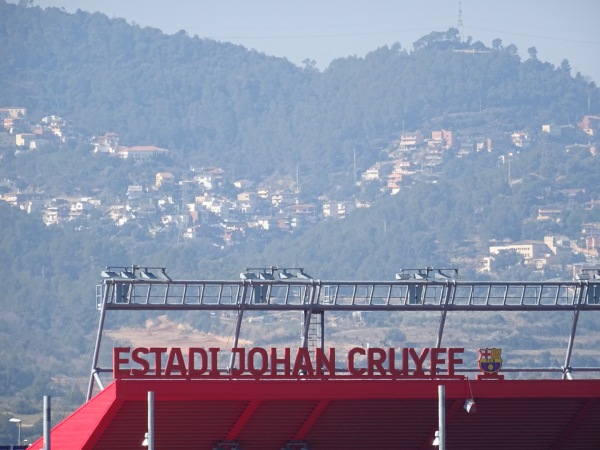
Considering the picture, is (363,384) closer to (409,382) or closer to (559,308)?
(409,382)

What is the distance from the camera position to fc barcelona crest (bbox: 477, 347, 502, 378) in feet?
205

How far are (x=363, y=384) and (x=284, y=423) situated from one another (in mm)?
3107

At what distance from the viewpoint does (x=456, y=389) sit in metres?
59.7

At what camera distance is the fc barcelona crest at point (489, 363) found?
62375mm

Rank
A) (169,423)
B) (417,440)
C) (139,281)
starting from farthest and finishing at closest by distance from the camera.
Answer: (139,281) < (417,440) < (169,423)

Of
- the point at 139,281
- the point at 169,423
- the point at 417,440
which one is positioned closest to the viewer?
the point at 169,423

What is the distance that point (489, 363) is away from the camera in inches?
A: 2463

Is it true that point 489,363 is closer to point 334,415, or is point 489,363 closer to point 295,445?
point 334,415

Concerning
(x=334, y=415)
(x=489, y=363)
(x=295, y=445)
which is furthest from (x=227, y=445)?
(x=489, y=363)

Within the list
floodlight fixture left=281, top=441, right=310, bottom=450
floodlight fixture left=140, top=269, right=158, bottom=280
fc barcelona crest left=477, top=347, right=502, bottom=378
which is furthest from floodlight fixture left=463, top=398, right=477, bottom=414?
floodlight fixture left=140, top=269, right=158, bottom=280

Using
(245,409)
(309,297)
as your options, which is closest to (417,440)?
(245,409)

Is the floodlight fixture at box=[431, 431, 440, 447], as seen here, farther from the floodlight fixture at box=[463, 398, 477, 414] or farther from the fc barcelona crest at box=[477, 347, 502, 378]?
the fc barcelona crest at box=[477, 347, 502, 378]

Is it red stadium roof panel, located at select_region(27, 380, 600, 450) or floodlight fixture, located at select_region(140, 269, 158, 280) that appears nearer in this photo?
red stadium roof panel, located at select_region(27, 380, 600, 450)

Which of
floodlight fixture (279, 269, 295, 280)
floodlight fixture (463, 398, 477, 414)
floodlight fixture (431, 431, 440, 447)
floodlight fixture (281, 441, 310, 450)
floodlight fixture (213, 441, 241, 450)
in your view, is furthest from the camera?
floodlight fixture (279, 269, 295, 280)
